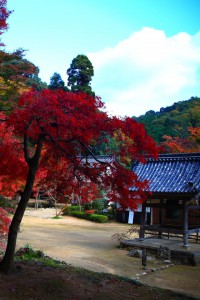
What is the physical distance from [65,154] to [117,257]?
765cm

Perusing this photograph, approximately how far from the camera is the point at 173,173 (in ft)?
51.2

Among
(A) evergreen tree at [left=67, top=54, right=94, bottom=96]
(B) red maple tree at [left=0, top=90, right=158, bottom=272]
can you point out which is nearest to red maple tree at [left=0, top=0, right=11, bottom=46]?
(B) red maple tree at [left=0, top=90, right=158, bottom=272]

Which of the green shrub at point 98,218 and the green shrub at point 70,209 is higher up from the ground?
the green shrub at point 70,209

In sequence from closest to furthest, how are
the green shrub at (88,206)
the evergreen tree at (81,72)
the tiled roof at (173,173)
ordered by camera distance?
1. the tiled roof at (173,173)
2. the green shrub at (88,206)
3. the evergreen tree at (81,72)

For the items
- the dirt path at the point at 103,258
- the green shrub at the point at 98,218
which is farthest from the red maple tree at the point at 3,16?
the green shrub at the point at 98,218

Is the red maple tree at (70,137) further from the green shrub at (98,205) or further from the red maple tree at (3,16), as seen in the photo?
the green shrub at (98,205)

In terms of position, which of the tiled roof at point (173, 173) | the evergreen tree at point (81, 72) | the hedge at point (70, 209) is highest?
the evergreen tree at point (81, 72)

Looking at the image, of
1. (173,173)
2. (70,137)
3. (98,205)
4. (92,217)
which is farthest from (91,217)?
(70,137)

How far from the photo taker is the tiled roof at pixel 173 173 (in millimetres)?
14318

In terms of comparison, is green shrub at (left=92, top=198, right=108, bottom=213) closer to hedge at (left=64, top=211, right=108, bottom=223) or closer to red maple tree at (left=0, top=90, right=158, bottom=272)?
hedge at (left=64, top=211, right=108, bottom=223)

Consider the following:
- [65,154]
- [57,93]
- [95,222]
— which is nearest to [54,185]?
[65,154]

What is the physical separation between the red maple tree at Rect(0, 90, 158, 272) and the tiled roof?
6.97 m

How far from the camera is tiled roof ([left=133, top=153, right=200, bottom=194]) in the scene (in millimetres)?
14318

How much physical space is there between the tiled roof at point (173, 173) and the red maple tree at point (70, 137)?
274 inches
